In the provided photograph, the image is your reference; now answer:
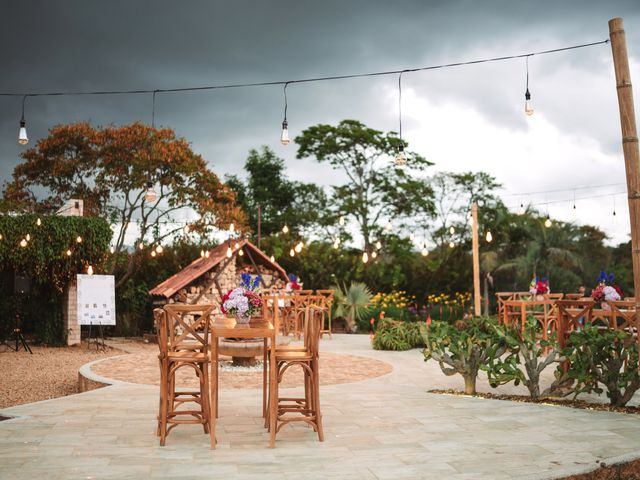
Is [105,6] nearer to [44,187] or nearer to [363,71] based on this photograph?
[363,71]

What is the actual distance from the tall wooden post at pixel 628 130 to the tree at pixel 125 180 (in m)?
11.4

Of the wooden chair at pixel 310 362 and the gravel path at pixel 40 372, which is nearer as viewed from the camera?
the wooden chair at pixel 310 362

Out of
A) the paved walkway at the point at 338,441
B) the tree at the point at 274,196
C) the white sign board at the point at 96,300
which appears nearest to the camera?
the paved walkway at the point at 338,441

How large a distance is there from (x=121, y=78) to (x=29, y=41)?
2.05 m

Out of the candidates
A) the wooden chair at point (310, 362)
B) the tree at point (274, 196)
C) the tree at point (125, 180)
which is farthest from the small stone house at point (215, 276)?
the wooden chair at point (310, 362)

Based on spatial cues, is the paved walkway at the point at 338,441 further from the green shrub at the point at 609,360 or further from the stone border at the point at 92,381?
the stone border at the point at 92,381

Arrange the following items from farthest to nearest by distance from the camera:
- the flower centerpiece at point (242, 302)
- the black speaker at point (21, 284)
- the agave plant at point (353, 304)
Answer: the agave plant at point (353, 304)
the black speaker at point (21, 284)
the flower centerpiece at point (242, 302)

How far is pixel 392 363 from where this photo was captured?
34.0 ft

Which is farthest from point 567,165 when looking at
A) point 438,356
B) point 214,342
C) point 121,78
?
point 214,342

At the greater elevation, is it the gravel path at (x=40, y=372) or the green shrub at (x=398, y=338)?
the green shrub at (x=398, y=338)

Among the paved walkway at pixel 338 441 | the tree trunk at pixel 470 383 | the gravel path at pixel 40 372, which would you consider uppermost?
the tree trunk at pixel 470 383

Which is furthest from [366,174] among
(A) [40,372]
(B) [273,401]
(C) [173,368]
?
(B) [273,401]

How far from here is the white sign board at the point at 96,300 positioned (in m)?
13.9

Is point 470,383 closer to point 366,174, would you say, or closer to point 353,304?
point 353,304
